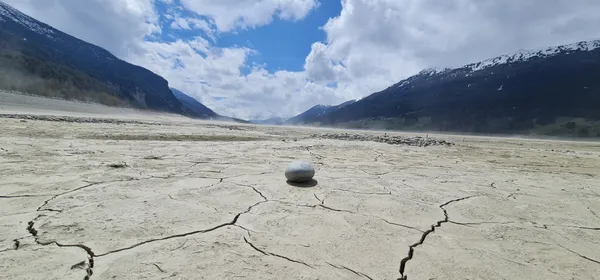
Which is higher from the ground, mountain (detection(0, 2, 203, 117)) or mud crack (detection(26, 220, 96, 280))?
mountain (detection(0, 2, 203, 117))

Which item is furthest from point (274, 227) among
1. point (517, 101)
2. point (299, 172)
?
point (517, 101)

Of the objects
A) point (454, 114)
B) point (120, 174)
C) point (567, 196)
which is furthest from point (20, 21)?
point (454, 114)

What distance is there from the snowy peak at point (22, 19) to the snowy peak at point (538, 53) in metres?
122

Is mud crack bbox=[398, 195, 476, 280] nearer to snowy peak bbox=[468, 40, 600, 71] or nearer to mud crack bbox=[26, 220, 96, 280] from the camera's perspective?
mud crack bbox=[26, 220, 96, 280]

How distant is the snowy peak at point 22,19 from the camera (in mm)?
55469

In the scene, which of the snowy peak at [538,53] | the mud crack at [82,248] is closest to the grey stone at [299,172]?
the mud crack at [82,248]

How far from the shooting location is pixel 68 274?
143cm

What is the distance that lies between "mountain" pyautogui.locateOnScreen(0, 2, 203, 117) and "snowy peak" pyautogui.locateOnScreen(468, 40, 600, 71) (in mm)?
104413

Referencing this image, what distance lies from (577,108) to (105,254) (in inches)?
2638

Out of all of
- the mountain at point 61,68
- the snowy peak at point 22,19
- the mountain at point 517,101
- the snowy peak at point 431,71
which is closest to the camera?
the mountain at point 61,68

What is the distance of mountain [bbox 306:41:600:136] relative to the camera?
156ft

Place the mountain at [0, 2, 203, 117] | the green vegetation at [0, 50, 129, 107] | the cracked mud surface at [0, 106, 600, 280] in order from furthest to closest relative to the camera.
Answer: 1. the mountain at [0, 2, 203, 117]
2. the green vegetation at [0, 50, 129, 107]
3. the cracked mud surface at [0, 106, 600, 280]

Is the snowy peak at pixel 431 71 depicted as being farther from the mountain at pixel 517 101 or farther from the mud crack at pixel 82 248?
the mud crack at pixel 82 248

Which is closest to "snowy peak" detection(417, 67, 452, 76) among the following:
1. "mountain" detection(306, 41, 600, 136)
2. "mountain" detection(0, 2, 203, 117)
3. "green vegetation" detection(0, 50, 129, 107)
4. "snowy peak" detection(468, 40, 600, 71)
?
"snowy peak" detection(468, 40, 600, 71)
